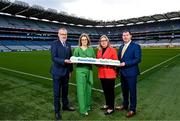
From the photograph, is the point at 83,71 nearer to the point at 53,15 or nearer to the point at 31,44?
the point at 31,44

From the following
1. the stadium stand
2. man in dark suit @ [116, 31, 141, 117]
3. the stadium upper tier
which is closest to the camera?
man in dark suit @ [116, 31, 141, 117]

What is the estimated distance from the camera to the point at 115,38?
10219cm

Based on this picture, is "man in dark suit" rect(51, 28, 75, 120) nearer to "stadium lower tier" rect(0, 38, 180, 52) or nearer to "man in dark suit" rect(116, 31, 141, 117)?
"man in dark suit" rect(116, 31, 141, 117)

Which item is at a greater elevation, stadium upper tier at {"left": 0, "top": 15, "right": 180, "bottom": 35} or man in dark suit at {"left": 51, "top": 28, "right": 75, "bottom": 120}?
stadium upper tier at {"left": 0, "top": 15, "right": 180, "bottom": 35}

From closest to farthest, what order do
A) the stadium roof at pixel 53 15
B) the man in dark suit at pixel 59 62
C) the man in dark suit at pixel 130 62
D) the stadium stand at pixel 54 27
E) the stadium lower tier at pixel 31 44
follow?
the man in dark suit at pixel 59 62
the man in dark suit at pixel 130 62
the stadium lower tier at pixel 31 44
the stadium roof at pixel 53 15
the stadium stand at pixel 54 27

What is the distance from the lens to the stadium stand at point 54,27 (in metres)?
68.8

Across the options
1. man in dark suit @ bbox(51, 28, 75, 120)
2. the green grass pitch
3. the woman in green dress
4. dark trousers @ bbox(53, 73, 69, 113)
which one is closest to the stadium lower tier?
the green grass pitch

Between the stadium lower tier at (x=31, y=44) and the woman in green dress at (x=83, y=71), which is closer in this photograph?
the woman in green dress at (x=83, y=71)

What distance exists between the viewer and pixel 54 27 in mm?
88875

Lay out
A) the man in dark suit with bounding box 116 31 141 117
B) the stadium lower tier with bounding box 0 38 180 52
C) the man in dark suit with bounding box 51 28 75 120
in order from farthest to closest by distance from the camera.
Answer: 1. the stadium lower tier with bounding box 0 38 180 52
2. the man in dark suit with bounding box 116 31 141 117
3. the man in dark suit with bounding box 51 28 75 120

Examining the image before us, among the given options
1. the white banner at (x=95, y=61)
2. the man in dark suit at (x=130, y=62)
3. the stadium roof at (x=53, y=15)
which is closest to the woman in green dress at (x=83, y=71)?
the white banner at (x=95, y=61)

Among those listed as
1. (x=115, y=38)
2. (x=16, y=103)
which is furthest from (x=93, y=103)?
(x=115, y=38)

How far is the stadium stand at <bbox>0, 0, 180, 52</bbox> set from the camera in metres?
68.8

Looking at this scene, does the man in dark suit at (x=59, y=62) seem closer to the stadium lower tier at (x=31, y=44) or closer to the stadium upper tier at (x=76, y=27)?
the stadium lower tier at (x=31, y=44)
